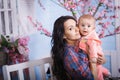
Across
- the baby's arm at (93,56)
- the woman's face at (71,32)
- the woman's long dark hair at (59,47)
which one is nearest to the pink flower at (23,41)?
the woman's long dark hair at (59,47)

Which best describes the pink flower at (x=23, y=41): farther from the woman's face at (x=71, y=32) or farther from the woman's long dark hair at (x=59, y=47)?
the woman's face at (x=71, y=32)

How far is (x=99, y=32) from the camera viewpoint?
4.91ft

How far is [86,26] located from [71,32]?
3.6 inches

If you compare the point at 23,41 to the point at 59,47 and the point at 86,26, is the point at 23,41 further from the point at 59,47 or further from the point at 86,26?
the point at 86,26

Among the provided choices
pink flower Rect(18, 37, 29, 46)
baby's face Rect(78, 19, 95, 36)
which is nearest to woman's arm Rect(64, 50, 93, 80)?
baby's face Rect(78, 19, 95, 36)

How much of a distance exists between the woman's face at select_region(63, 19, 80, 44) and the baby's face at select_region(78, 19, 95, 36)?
0.03 m

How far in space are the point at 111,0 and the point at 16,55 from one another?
0.83 m

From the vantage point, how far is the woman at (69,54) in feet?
3.81

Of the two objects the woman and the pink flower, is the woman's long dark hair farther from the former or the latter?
the pink flower

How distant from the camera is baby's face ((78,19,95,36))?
1161 mm

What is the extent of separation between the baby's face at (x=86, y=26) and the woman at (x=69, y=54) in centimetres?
3

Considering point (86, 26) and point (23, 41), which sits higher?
point (86, 26)

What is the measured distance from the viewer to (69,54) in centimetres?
119

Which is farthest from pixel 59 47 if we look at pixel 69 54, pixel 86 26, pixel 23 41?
pixel 23 41
